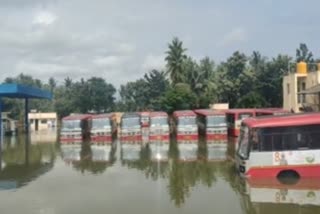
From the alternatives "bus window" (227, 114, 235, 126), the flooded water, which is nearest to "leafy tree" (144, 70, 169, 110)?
"bus window" (227, 114, 235, 126)

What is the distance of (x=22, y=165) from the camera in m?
24.1

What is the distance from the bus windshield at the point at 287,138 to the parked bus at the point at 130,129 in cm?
2021

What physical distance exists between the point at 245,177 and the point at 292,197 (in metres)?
2.76

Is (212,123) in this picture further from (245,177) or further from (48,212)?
(48,212)

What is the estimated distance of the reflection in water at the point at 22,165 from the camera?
19156 millimetres

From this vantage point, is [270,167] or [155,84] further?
[155,84]

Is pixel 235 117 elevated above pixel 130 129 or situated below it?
above

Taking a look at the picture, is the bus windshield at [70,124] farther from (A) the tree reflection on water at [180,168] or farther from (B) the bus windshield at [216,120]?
(B) the bus windshield at [216,120]

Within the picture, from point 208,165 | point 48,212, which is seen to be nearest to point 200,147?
point 208,165

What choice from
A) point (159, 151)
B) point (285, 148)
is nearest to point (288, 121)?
point (285, 148)

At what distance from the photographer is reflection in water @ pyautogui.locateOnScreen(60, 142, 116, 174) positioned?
22630mm

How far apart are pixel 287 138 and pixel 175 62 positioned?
150 feet

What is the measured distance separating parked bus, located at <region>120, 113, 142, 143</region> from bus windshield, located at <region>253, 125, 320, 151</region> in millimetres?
20208

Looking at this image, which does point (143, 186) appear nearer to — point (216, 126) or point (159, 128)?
point (216, 126)
